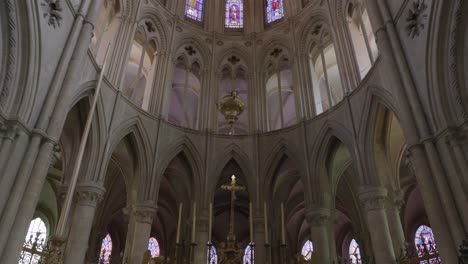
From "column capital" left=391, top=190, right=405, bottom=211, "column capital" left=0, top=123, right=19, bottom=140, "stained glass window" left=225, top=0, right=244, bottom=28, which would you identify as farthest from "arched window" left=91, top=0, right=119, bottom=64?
"column capital" left=391, top=190, right=405, bottom=211

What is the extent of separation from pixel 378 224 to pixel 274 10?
41.2 feet

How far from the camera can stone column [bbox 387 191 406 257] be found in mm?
11523

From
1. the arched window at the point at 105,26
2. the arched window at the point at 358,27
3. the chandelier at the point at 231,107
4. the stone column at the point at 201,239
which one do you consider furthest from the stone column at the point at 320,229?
the arched window at the point at 105,26

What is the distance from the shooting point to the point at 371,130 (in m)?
12.1

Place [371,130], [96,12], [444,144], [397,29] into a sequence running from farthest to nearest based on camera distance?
[371,130] → [96,12] → [397,29] → [444,144]

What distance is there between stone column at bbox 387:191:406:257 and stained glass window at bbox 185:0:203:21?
1277 cm

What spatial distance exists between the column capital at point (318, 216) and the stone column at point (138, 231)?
552 centimetres

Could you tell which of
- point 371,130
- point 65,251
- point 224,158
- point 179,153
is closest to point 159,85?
point 179,153

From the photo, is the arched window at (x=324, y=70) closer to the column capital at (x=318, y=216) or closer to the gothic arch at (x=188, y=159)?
the column capital at (x=318, y=216)

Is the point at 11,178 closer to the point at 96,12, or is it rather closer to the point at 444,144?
the point at 96,12

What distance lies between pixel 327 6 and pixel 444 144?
31.8 feet

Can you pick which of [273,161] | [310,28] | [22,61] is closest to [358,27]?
[310,28]

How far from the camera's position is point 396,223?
38.6 ft

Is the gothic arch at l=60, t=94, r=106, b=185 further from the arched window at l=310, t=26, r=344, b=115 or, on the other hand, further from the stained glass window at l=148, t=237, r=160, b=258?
the stained glass window at l=148, t=237, r=160, b=258
